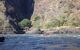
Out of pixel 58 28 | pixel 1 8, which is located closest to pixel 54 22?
pixel 58 28

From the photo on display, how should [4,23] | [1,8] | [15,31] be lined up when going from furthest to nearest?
[1,8] < [15,31] < [4,23]

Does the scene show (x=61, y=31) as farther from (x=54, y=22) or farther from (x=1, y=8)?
(x=1, y=8)

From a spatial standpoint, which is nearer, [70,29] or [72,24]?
[70,29]

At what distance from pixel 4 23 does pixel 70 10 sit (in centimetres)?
4528

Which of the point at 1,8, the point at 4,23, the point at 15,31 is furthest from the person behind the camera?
the point at 1,8

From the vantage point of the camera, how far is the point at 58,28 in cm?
17212

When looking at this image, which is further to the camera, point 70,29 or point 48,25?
point 48,25

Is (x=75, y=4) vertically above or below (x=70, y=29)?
above

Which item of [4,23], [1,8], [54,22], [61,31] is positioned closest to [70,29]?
[61,31]

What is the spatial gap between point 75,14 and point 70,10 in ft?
13.0

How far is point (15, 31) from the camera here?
177750 millimetres

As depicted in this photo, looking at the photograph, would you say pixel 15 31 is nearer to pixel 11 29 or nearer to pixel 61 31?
pixel 11 29

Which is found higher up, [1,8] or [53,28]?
[1,8]

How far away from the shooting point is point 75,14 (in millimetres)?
191875
